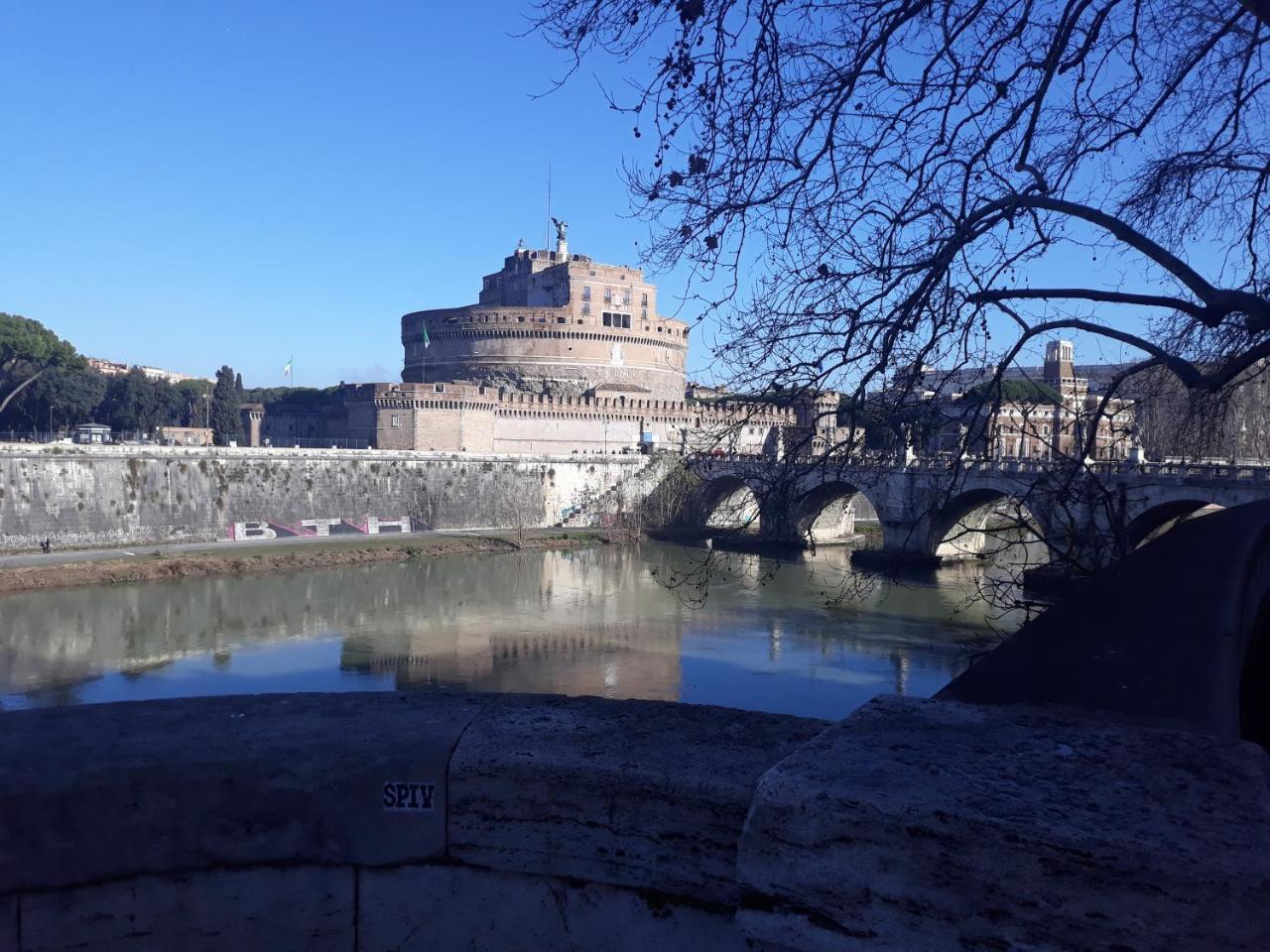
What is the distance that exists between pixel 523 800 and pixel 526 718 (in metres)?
0.23

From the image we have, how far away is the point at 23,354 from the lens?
109 ft

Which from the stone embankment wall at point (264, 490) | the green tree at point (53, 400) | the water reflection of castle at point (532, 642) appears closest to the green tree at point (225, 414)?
the green tree at point (53, 400)

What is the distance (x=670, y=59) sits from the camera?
2.72 meters

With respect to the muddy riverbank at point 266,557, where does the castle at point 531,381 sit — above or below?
above

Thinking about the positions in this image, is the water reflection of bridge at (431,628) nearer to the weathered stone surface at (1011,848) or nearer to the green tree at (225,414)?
the weathered stone surface at (1011,848)

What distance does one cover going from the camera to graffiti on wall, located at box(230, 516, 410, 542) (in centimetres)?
2400

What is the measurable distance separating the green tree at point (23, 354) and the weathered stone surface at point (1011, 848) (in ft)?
120

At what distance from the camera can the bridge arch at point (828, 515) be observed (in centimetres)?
2612

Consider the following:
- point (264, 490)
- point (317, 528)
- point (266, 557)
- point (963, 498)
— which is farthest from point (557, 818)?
point (317, 528)

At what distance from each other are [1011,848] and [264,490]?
2554 centimetres

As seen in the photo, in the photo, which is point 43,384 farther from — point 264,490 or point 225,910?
point 225,910

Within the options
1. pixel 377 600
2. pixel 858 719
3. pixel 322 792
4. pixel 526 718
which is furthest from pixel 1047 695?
pixel 377 600

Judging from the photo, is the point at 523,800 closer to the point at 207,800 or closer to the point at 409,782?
the point at 409,782

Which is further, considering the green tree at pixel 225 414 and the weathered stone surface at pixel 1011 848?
the green tree at pixel 225 414
